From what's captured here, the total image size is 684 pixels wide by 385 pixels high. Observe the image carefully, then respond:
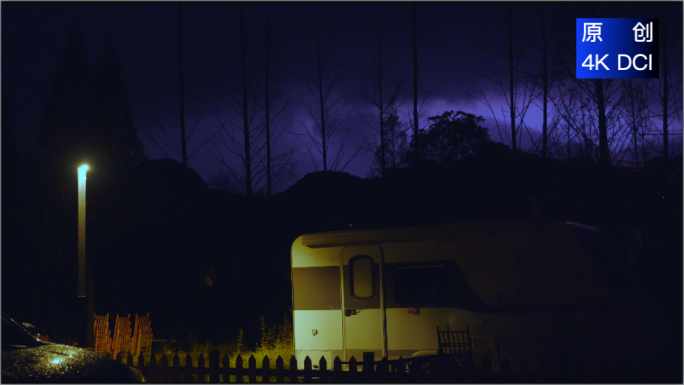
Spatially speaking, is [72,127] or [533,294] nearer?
[533,294]

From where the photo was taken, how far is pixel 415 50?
19219 mm

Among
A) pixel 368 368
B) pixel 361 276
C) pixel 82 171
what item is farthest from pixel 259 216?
pixel 368 368

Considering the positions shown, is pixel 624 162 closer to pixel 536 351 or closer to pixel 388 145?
pixel 388 145

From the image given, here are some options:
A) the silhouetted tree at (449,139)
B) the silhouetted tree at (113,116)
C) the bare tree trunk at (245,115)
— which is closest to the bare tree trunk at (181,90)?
the bare tree trunk at (245,115)

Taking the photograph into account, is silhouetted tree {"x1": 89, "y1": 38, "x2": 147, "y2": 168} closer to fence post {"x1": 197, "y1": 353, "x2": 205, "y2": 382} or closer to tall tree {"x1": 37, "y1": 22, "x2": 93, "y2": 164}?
tall tree {"x1": 37, "y1": 22, "x2": 93, "y2": 164}

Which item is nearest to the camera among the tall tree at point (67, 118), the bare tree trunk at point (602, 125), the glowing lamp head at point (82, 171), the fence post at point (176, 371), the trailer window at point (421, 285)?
the fence post at point (176, 371)

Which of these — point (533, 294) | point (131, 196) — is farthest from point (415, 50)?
point (131, 196)

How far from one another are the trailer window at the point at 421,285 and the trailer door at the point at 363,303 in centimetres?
30

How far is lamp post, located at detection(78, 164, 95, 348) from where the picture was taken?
35.0ft

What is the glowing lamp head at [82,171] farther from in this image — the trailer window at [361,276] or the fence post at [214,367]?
the trailer window at [361,276]

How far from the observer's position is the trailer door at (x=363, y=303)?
9258mm

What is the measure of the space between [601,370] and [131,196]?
26.3m

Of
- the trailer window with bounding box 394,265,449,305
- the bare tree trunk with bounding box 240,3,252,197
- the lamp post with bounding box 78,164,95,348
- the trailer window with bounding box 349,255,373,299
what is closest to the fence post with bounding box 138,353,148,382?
Answer: the lamp post with bounding box 78,164,95,348

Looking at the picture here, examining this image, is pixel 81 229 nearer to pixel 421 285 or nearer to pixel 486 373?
pixel 421 285
